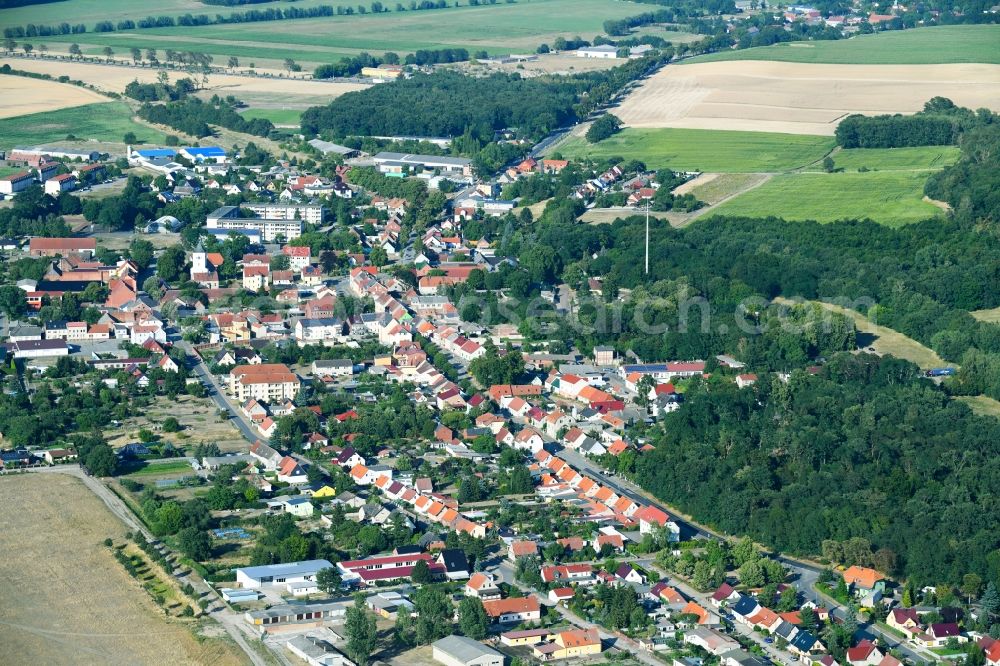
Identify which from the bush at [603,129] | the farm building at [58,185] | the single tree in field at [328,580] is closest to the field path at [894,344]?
the single tree in field at [328,580]

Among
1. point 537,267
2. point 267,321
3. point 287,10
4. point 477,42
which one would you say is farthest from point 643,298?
point 287,10

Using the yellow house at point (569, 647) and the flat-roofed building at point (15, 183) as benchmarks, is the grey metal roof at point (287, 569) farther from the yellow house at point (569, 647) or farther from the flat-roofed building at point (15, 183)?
the flat-roofed building at point (15, 183)

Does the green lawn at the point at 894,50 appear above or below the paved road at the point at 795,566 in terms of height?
above

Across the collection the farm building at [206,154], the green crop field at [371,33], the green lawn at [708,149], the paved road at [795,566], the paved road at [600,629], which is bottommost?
the paved road at [795,566]

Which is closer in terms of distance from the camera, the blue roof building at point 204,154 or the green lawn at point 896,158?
the green lawn at point 896,158

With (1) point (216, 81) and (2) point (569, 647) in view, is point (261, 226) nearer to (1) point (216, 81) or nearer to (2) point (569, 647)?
(2) point (569, 647)
